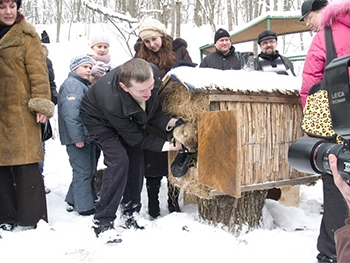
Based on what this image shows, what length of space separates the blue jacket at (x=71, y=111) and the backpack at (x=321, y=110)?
6.84ft

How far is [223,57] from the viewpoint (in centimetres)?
436

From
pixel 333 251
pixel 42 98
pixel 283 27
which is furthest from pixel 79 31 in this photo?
pixel 333 251

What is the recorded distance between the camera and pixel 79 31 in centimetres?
2541

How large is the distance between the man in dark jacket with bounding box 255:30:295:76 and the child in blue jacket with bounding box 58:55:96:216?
209 centimetres

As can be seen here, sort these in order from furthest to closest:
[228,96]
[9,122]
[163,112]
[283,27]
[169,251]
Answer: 1. [283,27]
2. [163,112]
3. [9,122]
4. [228,96]
5. [169,251]

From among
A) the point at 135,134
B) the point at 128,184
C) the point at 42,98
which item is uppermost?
the point at 42,98

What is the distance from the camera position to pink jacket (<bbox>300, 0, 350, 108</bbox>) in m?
2.22

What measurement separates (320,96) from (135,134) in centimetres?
141

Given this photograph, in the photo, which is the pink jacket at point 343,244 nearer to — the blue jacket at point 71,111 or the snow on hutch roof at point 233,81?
Answer: the snow on hutch roof at point 233,81

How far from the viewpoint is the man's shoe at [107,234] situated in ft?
8.85

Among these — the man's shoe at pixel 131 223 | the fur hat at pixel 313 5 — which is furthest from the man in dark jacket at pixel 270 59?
the man's shoe at pixel 131 223

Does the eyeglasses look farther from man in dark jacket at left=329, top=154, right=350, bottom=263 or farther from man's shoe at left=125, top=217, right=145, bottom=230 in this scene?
man in dark jacket at left=329, top=154, right=350, bottom=263

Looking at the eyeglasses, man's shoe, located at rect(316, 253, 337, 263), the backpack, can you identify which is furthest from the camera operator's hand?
the eyeglasses

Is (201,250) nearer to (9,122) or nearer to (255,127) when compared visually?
(255,127)
